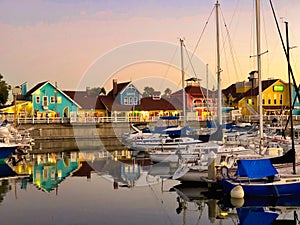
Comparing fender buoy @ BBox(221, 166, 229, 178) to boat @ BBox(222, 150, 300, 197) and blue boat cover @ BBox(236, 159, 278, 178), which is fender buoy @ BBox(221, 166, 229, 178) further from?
blue boat cover @ BBox(236, 159, 278, 178)

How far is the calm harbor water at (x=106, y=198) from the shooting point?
17.8 m

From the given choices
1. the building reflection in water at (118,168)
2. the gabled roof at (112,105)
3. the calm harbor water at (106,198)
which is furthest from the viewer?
the gabled roof at (112,105)

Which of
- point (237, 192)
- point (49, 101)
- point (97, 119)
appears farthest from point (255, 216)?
point (49, 101)

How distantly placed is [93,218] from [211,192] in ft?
20.8

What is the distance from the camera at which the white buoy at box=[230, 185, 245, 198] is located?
19594 millimetres

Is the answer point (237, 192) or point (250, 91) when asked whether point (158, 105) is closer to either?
point (250, 91)

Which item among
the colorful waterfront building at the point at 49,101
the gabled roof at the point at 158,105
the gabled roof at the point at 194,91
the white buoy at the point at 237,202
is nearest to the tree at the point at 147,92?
the gabled roof at the point at 194,91

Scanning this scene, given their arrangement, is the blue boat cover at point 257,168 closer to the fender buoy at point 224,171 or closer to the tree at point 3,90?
the fender buoy at point 224,171

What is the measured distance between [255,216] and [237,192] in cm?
212

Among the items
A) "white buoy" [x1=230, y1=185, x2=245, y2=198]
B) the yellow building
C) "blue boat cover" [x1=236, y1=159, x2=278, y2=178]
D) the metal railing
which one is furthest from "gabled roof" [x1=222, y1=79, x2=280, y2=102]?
"white buoy" [x1=230, y1=185, x2=245, y2=198]

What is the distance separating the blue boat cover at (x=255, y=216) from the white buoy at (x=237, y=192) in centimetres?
110

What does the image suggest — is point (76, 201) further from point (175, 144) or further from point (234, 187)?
point (175, 144)

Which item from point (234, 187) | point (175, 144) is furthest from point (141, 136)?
point (234, 187)

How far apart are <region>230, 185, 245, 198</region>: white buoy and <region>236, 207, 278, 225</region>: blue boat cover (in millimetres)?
1099
